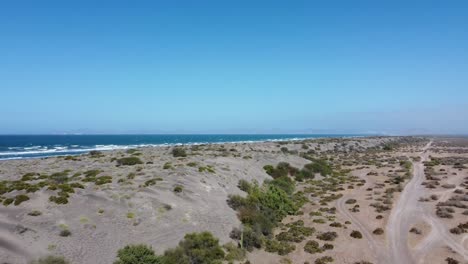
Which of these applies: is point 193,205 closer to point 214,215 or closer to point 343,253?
point 214,215

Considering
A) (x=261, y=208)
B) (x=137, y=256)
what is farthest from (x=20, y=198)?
(x=261, y=208)

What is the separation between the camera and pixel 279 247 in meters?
24.0

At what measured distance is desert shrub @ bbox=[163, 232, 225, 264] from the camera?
726 inches

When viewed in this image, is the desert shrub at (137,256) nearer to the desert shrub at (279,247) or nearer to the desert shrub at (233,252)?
the desert shrub at (233,252)

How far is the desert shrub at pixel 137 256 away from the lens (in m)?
16.6

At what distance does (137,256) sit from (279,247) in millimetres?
11123

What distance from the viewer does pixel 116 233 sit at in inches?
780

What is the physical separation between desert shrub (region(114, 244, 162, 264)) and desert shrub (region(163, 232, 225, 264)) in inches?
32.4

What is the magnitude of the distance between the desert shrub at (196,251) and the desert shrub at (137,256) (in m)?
0.82

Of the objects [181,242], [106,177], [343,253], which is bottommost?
[343,253]

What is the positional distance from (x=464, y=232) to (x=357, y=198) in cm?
1439

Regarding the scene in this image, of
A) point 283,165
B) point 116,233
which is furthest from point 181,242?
point 283,165

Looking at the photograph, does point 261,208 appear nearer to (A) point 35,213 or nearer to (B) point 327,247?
(B) point 327,247

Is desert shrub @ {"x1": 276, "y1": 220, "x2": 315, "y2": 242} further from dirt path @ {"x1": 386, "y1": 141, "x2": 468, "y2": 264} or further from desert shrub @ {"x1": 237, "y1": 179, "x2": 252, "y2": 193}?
desert shrub @ {"x1": 237, "y1": 179, "x2": 252, "y2": 193}
